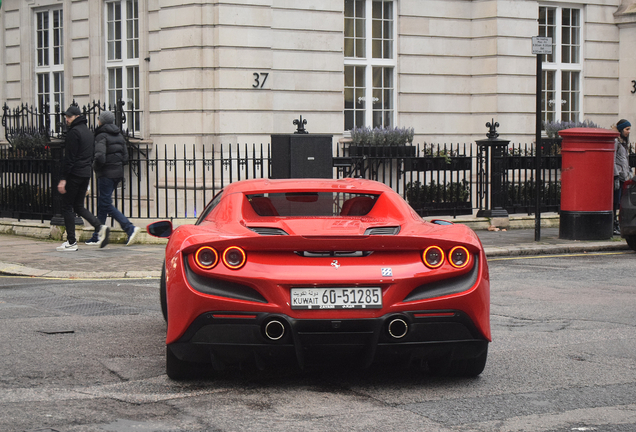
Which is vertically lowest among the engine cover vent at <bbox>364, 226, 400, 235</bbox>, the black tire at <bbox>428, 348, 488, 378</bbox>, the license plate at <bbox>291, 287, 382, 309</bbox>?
the black tire at <bbox>428, 348, 488, 378</bbox>

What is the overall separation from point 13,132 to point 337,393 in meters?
16.8

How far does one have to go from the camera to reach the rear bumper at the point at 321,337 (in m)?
4.92

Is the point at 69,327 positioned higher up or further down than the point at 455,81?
further down

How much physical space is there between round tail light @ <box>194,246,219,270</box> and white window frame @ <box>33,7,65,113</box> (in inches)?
656

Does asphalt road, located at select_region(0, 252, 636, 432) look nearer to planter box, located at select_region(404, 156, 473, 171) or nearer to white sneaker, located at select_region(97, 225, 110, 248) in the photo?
white sneaker, located at select_region(97, 225, 110, 248)

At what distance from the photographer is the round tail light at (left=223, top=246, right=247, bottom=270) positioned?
5000 mm

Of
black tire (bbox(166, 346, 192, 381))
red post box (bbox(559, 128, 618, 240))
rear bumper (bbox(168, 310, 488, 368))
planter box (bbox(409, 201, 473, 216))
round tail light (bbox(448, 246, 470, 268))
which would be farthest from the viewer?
planter box (bbox(409, 201, 473, 216))

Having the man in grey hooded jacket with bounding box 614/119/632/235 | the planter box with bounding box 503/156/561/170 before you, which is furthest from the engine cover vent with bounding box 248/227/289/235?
the planter box with bounding box 503/156/561/170

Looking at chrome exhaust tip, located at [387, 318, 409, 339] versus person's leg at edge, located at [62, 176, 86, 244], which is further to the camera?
person's leg at edge, located at [62, 176, 86, 244]

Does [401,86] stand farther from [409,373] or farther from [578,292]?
[409,373]

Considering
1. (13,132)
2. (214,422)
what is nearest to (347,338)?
(214,422)

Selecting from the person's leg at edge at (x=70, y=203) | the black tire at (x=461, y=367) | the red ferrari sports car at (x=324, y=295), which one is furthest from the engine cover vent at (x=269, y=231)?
the person's leg at edge at (x=70, y=203)

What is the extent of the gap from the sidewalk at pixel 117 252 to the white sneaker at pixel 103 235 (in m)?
0.10

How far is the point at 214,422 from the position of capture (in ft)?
15.0
